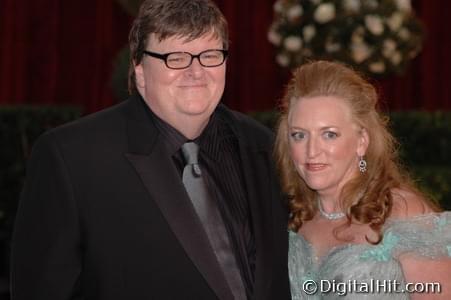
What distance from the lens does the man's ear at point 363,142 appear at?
3184 millimetres

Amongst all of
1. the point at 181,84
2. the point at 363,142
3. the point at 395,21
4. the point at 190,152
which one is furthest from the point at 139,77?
the point at 395,21

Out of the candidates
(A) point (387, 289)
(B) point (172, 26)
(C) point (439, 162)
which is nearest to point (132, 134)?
(B) point (172, 26)

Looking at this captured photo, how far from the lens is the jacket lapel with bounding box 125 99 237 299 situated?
271 cm

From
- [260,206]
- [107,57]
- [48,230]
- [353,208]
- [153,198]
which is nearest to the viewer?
[48,230]

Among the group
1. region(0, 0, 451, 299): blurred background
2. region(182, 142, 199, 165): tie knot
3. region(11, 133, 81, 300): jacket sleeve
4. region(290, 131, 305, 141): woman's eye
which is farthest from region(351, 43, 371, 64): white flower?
region(11, 133, 81, 300): jacket sleeve

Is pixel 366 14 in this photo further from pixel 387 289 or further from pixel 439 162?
pixel 387 289

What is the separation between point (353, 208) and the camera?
10.2 ft

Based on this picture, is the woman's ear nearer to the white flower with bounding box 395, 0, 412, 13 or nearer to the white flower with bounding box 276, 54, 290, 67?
the white flower with bounding box 276, 54, 290, 67

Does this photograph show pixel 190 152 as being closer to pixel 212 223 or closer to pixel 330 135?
pixel 212 223

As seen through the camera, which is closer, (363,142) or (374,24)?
(363,142)

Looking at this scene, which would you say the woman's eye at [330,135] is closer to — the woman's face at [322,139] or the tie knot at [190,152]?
the woman's face at [322,139]

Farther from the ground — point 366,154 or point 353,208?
point 366,154

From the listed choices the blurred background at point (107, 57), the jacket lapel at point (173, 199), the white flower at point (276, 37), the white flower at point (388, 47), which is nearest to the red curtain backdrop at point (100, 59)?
the blurred background at point (107, 57)

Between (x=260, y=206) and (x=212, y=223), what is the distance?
256 millimetres
